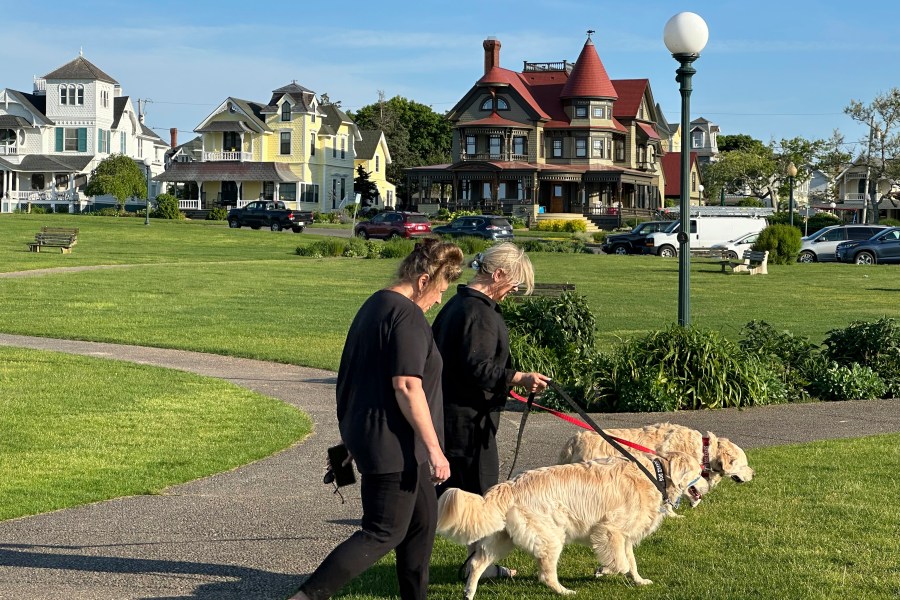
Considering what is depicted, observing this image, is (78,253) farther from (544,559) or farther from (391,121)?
(391,121)

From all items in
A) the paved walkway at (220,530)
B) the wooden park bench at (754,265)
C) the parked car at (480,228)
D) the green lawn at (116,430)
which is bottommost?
the paved walkway at (220,530)

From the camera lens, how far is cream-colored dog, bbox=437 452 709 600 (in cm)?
523

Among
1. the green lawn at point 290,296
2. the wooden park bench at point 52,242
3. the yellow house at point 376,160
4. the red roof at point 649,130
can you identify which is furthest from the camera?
the yellow house at point 376,160

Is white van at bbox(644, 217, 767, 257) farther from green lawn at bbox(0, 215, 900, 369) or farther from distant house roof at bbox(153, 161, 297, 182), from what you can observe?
distant house roof at bbox(153, 161, 297, 182)

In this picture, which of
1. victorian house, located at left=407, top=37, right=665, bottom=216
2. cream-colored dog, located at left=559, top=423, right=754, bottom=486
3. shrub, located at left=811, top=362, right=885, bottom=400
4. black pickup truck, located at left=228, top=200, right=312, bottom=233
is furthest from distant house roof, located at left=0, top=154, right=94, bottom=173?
cream-colored dog, located at left=559, top=423, right=754, bottom=486

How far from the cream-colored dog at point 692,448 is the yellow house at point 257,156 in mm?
72100

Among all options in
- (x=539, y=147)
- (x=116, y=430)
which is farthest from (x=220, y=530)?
(x=539, y=147)

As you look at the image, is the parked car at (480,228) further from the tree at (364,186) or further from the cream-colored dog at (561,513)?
the cream-colored dog at (561,513)

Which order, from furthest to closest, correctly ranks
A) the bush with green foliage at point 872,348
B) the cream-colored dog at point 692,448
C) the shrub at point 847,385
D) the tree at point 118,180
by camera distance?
1. the tree at point 118,180
2. the bush with green foliage at point 872,348
3. the shrub at point 847,385
4. the cream-colored dog at point 692,448

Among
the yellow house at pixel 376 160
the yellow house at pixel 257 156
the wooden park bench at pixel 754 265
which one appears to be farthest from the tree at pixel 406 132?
the wooden park bench at pixel 754 265

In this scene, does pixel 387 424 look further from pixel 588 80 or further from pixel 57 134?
pixel 57 134

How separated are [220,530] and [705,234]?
134ft

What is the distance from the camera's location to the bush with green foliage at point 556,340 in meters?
11.6

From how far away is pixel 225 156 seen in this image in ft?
258
